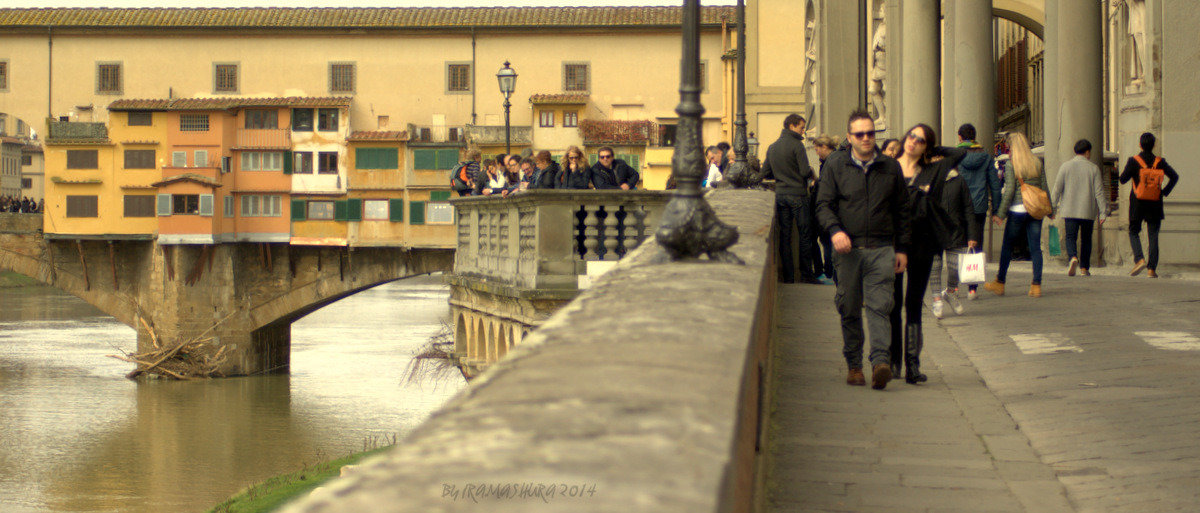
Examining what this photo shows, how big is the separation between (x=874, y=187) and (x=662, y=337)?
4769mm

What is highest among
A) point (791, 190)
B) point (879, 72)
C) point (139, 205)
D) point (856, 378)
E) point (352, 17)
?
point (352, 17)

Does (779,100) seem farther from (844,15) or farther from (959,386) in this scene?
(959,386)

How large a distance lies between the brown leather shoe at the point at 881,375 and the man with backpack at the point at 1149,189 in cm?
755

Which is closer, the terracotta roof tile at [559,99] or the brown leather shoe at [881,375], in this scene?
the brown leather shoe at [881,375]

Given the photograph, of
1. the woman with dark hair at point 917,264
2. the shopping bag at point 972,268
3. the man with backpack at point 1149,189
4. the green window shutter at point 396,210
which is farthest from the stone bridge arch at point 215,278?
the woman with dark hair at point 917,264

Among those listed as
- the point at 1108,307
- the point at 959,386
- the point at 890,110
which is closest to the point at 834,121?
the point at 890,110

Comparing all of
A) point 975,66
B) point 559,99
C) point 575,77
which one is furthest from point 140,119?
point 975,66

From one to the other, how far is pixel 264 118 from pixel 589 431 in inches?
2193

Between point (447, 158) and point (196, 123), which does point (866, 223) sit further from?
point (196, 123)

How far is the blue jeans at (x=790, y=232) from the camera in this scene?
44.1 feet

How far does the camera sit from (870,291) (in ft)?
24.4

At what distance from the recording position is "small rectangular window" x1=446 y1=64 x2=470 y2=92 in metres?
55.8

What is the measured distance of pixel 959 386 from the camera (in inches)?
311

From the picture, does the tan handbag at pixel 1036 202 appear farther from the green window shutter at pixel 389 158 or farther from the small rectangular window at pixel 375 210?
the green window shutter at pixel 389 158
